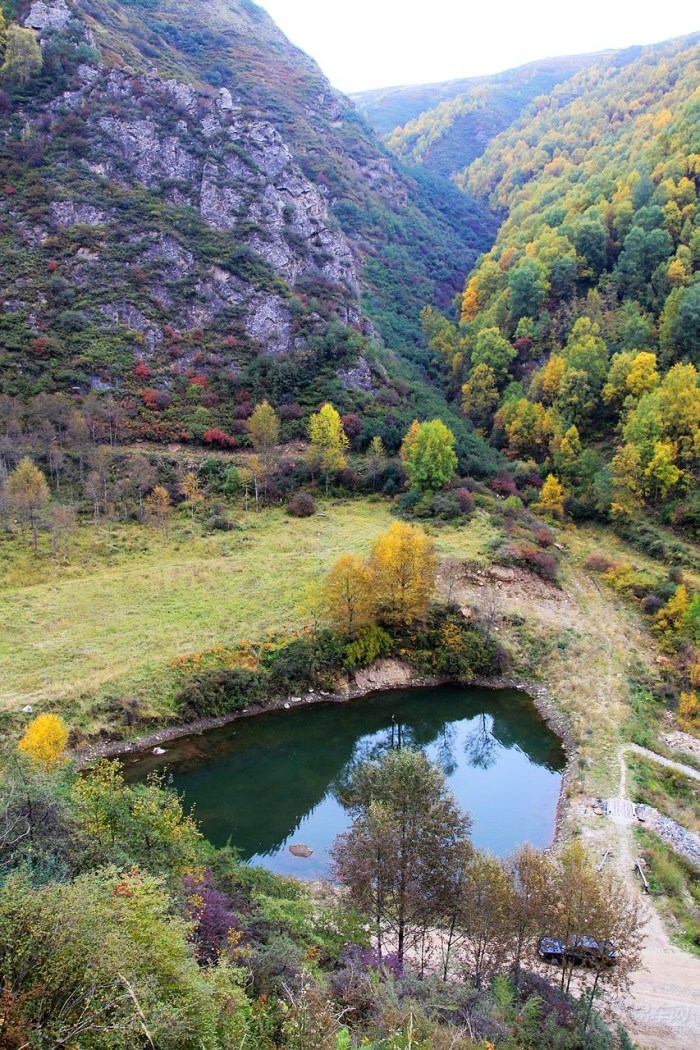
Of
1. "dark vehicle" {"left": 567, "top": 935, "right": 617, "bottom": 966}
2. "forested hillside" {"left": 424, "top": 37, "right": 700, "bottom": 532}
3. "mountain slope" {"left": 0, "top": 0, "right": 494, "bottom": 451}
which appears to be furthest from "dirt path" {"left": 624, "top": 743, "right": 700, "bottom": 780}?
"mountain slope" {"left": 0, "top": 0, "right": 494, "bottom": 451}

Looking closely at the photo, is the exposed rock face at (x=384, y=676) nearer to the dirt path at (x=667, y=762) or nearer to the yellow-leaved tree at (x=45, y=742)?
the dirt path at (x=667, y=762)

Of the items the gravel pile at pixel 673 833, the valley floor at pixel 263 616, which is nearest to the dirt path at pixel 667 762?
the valley floor at pixel 263 616

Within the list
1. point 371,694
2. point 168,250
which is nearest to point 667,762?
point 371,694

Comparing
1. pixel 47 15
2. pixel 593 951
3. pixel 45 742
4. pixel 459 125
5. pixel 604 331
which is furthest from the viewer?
pixel 459 125

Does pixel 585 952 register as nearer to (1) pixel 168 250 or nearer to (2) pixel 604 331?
(2) pixel 604 331

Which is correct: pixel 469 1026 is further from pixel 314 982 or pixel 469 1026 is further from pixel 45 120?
pixel 45 120
